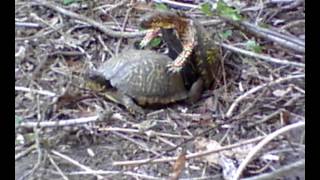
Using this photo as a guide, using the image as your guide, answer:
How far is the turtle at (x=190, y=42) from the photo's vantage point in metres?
3.48

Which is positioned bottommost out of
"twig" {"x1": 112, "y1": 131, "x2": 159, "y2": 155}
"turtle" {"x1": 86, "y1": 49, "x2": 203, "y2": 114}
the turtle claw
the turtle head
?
"twig" {"x1": 112, "y1": 131, "x2": 159, "y2": 155}

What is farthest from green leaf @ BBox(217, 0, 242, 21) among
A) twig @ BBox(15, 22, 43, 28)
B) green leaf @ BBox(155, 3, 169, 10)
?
twig @ BBox(15, 22, 43, 28)

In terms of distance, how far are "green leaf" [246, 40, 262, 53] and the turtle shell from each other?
1.34 ft

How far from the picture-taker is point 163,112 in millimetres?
3373

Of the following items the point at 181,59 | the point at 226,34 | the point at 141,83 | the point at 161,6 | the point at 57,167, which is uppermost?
the point at 161,6

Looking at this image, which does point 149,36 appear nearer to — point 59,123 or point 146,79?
point 146,79

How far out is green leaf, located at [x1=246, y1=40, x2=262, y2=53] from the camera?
350 cm

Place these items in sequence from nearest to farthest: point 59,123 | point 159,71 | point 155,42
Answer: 1. point 59,123
2. point 159,71
3. point 155,42

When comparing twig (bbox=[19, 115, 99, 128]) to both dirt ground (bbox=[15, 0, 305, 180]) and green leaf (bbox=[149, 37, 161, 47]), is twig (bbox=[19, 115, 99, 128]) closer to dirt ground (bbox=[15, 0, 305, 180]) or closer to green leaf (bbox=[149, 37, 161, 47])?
dirt ground (bbox=[15, 0, 305, 180])

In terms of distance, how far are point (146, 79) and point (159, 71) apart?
0.08 m

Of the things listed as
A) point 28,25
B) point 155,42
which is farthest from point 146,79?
point 28,25
